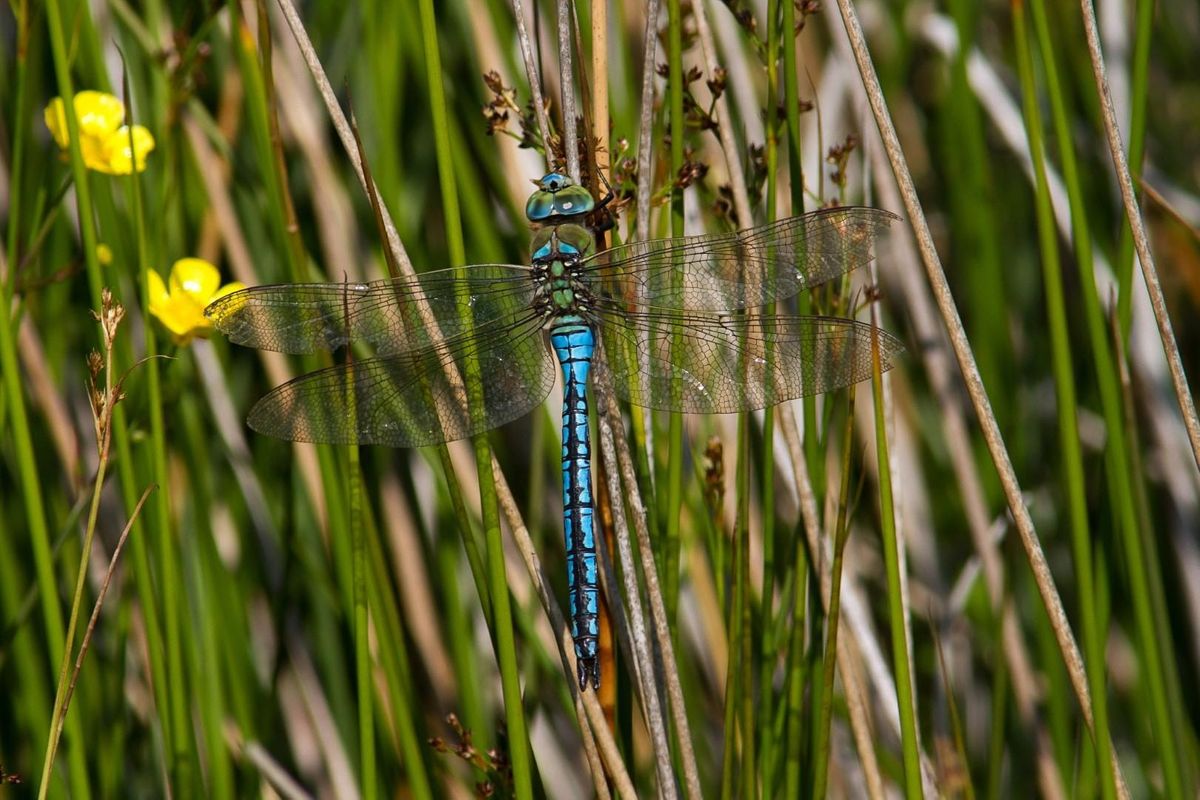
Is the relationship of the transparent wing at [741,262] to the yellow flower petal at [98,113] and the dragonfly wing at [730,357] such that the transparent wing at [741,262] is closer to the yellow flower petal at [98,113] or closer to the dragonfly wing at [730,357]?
the dragonfly wing at [730,357]

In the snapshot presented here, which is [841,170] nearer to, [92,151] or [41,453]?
[92,151]

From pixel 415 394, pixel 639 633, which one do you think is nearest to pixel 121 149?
pixel 415 394

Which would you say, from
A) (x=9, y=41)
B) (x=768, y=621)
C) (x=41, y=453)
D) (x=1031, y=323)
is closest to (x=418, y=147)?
(x=9, y=41)

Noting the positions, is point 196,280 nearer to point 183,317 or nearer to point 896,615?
point 183,317

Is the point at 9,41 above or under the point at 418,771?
above

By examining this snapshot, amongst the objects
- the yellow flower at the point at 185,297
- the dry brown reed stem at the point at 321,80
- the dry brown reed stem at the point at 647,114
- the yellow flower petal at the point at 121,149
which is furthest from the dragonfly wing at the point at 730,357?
the yellow flower petal at the point at 121,149
